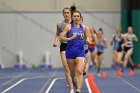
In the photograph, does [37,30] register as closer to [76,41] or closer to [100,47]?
[100,47]

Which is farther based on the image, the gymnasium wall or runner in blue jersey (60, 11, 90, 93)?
the gymnasium wall

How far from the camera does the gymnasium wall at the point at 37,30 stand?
88.9 feet

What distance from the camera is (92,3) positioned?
1077 inches

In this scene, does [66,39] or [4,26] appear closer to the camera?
[66,39]

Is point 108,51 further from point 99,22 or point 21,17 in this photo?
point 21,17

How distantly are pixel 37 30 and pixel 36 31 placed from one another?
87 mm

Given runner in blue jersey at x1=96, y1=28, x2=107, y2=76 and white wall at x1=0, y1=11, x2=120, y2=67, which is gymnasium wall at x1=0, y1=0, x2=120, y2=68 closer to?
white wall at x1=0, y1=11, x2=120, y2=67

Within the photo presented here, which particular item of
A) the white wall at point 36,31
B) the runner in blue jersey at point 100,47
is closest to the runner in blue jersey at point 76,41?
the runner in blue jersey at point 100,47

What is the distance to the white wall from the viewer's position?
88.9ft

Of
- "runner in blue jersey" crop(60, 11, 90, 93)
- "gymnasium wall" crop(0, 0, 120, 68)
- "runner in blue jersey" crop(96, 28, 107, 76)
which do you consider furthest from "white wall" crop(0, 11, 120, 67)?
"runner in blue jersey" crop(60, 11, 90, 93)

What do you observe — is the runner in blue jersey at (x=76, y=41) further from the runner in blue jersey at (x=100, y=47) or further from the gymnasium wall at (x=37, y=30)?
the gymnasium wall at (x=37, y=30)

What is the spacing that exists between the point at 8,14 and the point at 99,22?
5173mm

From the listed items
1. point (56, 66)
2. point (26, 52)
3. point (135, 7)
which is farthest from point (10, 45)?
point (135, 7)

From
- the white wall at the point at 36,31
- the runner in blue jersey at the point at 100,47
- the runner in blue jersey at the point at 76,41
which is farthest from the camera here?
the white wall at the point at 36,31
